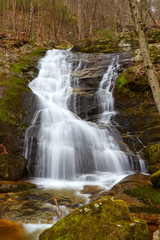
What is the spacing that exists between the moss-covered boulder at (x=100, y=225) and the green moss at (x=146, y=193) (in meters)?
1.73

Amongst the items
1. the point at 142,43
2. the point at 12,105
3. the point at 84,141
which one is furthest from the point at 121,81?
the point at 142,43

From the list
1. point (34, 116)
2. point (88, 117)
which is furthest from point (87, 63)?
point (34, 116)

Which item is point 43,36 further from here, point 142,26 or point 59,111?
point 142,26

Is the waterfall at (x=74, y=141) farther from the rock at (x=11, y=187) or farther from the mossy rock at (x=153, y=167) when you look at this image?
the rock at (x=11, y=187)

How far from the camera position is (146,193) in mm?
4316

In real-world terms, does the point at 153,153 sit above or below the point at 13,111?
below

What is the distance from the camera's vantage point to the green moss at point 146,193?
13.2ft

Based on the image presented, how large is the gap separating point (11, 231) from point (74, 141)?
5559mm

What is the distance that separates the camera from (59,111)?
1091 cm

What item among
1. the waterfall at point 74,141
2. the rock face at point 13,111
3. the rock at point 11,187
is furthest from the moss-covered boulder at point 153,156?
the rock face at point 13,111

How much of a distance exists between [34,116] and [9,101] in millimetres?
1426

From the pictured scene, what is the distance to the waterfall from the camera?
757 centimetres

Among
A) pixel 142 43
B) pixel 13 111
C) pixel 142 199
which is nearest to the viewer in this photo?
pixel 142 43

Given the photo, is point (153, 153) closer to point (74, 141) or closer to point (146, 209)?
point (74, 141)
